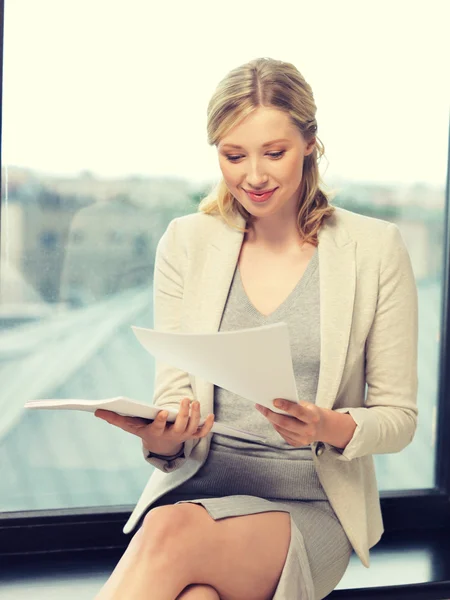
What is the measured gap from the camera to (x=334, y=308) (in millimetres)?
1473

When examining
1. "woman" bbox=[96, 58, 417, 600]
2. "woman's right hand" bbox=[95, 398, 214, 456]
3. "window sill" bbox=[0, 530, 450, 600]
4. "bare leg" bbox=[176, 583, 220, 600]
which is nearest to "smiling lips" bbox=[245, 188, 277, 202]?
"woman" bbox=[96, 58, 417, 600]

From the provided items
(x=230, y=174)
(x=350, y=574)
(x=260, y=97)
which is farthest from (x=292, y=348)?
(x=350, y=574)

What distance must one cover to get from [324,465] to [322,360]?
19cm

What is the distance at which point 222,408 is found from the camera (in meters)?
1.54

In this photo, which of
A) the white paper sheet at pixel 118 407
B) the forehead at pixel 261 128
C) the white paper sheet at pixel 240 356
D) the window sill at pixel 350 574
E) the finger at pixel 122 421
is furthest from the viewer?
the window sill at pixel 350 574

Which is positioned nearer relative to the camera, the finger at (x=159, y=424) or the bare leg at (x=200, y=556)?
the bare leg at (x=200, y=556)

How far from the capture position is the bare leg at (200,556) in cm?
116

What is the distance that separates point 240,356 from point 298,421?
0.23m

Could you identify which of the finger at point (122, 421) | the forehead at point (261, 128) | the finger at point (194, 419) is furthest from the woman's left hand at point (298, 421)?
the forehead at point (261, 128)

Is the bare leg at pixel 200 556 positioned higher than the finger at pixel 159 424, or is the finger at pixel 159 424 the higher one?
the finger at pixel 159 424

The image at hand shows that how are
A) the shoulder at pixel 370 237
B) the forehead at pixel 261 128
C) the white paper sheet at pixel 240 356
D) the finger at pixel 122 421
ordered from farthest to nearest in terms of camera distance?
the shoulder at pixel 370 237
the forehead at pixel 261 128
the finger at pixel 122 421
the white paper sheet at pixel 240 356

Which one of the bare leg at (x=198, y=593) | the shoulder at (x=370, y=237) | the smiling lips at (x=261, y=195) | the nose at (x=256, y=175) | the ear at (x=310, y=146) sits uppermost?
the ear at (x=310, y=146)

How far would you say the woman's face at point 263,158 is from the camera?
4.61 ft

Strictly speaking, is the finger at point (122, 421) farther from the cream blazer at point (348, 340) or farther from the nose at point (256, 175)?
the nose at point (256, 175)
